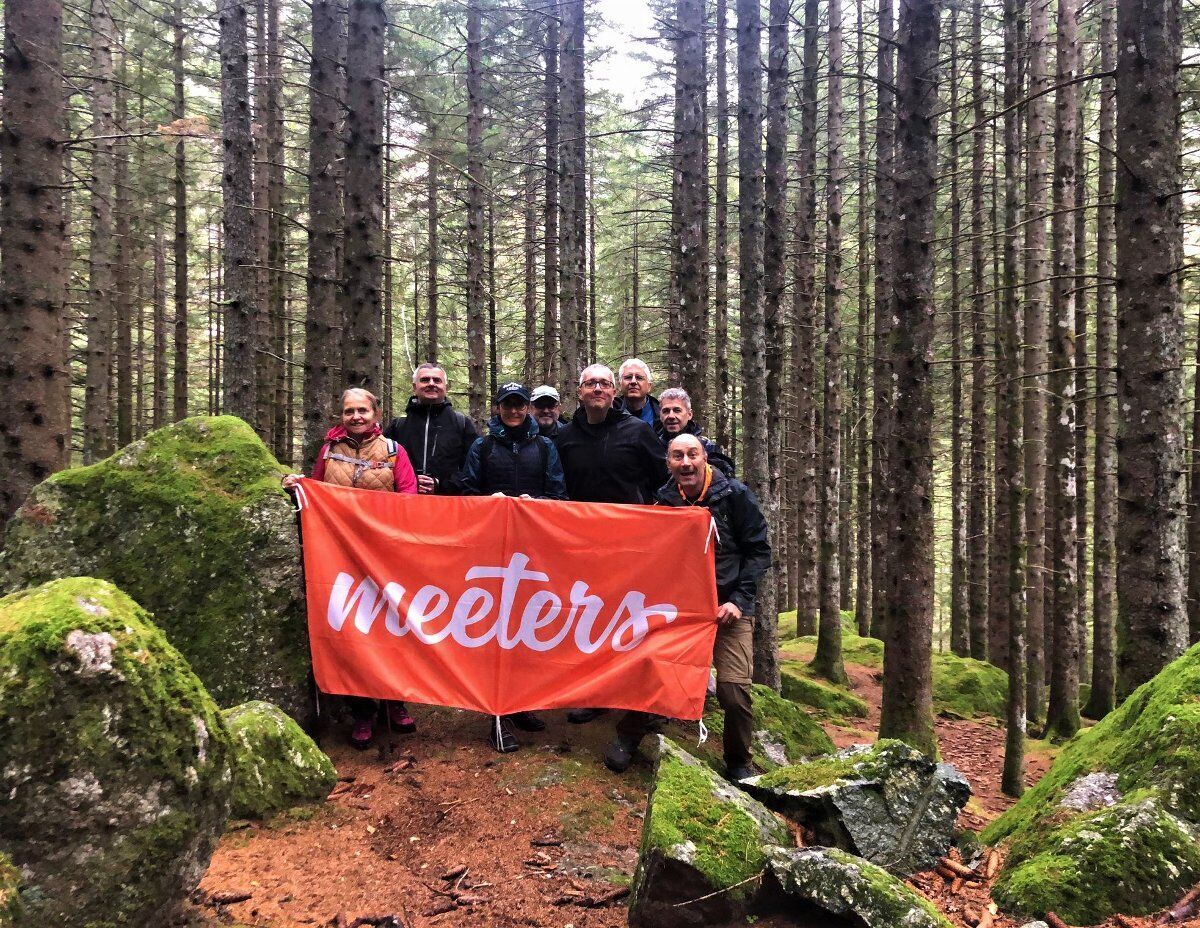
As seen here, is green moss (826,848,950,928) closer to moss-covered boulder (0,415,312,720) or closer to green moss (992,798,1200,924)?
green moss (992,798,1200,924)

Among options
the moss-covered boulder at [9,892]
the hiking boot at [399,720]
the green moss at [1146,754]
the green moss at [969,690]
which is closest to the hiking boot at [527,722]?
the hiking boot at [399,720]

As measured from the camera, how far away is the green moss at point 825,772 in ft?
14.5

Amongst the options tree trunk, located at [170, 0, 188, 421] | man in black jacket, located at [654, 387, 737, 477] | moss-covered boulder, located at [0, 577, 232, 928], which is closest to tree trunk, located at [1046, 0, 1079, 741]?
man in black jacket, located at [654, 387, 737, 477]

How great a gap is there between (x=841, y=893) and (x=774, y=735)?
3.58 metres

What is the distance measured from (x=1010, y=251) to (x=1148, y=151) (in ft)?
14.6

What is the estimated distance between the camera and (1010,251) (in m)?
9.80

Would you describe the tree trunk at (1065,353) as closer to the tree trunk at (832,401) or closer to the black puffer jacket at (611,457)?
the tree trunk at (832,401)

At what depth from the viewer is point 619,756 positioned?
18.0 feet

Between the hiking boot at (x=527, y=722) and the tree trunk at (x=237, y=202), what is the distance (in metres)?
6.67

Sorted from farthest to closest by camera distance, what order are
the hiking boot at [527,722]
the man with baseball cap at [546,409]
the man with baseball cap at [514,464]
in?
the man with baseball cap at [546,409] → the man with baseball cap at [514,464] → the hiking boot at [527,722]

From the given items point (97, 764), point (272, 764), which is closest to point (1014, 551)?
point (272, 764)

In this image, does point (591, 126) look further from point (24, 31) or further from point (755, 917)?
point (755, 917)

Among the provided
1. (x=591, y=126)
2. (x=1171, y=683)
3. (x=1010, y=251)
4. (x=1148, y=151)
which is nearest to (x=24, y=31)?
(x=1148, y=151)

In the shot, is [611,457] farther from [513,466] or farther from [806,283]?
[806,283]
